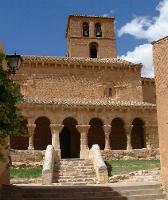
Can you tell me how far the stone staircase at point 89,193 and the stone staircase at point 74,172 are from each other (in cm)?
502

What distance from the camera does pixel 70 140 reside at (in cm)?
3219

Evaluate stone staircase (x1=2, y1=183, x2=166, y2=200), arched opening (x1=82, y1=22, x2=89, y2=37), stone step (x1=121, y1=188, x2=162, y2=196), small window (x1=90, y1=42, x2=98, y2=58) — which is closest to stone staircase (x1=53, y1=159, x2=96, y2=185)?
stone staircase (x1=2, y1=183, x2=166, y2=200)

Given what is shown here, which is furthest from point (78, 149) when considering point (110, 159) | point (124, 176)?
point (124, 176)

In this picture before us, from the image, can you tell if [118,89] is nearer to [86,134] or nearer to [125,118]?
[125,118]

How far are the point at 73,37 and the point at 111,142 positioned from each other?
12.5 metres

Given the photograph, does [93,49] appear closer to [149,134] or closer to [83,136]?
[149,134]

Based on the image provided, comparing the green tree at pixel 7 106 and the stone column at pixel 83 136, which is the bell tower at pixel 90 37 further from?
the green tree at pixel 7 106

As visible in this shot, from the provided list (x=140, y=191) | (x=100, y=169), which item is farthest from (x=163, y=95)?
(x=100, y=169)

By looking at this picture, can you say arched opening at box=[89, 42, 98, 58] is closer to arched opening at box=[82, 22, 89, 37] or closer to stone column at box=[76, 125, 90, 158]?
arched opening at box=[82, 22, 89, 37]

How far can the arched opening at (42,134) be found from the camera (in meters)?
31.5

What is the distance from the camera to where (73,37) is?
132 ft

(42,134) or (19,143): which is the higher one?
(42,134)

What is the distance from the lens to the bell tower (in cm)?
4009

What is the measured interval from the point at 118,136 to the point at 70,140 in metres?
4.07
